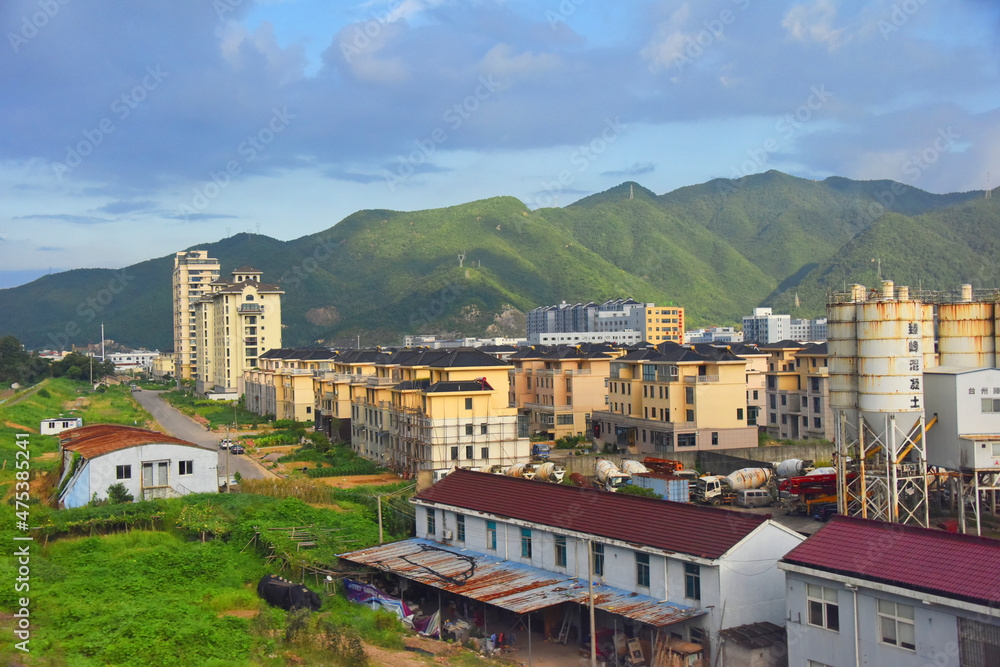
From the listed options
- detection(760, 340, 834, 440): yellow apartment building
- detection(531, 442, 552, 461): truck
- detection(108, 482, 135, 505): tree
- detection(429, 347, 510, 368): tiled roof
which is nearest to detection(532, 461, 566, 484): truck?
detection(531, 442, 552, 461): truck

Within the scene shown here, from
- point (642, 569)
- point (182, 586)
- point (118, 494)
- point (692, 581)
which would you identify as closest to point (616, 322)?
point (118, 494)

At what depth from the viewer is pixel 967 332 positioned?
1275 inches

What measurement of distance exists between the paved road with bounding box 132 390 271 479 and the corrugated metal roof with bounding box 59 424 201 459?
115 inches

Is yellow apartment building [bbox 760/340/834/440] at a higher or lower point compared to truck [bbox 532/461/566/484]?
higher

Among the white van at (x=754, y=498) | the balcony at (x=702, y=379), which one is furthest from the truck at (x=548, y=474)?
the balcony at (x=702, y=379)

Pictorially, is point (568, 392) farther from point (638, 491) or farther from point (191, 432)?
point (191, 432)

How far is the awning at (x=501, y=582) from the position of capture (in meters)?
18.8

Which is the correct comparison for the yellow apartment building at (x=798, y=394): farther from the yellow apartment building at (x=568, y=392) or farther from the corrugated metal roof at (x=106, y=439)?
the corrugated metal roof at (x=106, y=439)

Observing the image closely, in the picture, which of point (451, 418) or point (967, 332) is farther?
point (451, 418)

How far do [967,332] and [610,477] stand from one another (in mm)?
15314

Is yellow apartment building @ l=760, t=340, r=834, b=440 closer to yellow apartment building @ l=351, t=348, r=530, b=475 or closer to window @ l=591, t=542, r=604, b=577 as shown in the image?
yellow apartment building @ l=351, t=348, r=530, b=475

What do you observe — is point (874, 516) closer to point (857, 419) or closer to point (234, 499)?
point (857, 419)

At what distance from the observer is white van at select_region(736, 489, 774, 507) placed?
35.5m

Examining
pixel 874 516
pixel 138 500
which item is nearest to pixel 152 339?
pixel 138 500
